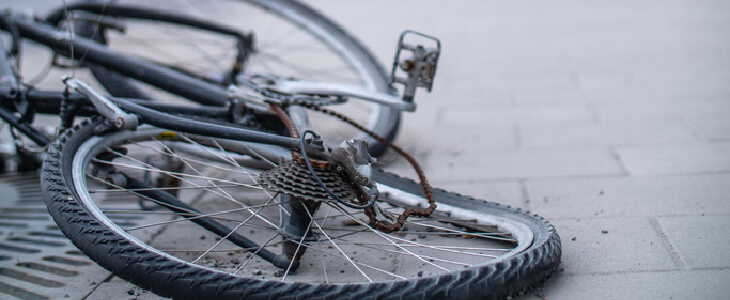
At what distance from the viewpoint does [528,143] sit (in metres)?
3.12

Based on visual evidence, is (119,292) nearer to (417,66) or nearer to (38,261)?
(38,261)

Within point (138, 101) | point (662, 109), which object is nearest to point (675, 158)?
point (662, 109)

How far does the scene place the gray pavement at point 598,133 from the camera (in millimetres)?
1860

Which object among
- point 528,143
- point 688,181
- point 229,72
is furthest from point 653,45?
point 229,72

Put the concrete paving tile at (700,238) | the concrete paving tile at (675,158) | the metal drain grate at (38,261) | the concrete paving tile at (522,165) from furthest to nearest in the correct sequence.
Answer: the concrete paving tile at (522,165), the concrete paving tile at (675,158), the metal drain grate at (38,261), the concrete paving tile at (700,238)

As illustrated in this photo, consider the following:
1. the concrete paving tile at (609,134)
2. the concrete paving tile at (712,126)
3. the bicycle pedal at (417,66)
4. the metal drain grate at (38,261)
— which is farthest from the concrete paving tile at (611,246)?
the metal drain grate at (38,261)

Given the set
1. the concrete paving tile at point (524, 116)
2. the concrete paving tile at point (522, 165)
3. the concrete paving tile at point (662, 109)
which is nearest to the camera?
the concrete paving tile at point (522, 165)

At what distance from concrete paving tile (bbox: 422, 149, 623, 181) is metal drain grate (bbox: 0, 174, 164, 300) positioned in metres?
1.41

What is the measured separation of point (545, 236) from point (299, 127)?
807mm

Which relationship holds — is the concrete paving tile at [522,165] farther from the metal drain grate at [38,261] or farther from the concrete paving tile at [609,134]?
the metal drain grate at [38,261]

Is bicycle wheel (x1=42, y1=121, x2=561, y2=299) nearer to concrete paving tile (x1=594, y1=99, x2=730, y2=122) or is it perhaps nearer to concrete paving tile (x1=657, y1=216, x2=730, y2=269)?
concrete paving tile (x1=657, y1=216, x2=730, y2=269)

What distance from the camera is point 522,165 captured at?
2836mm

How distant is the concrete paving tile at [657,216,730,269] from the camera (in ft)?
5.86

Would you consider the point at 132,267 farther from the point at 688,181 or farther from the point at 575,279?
the point at 688,181
